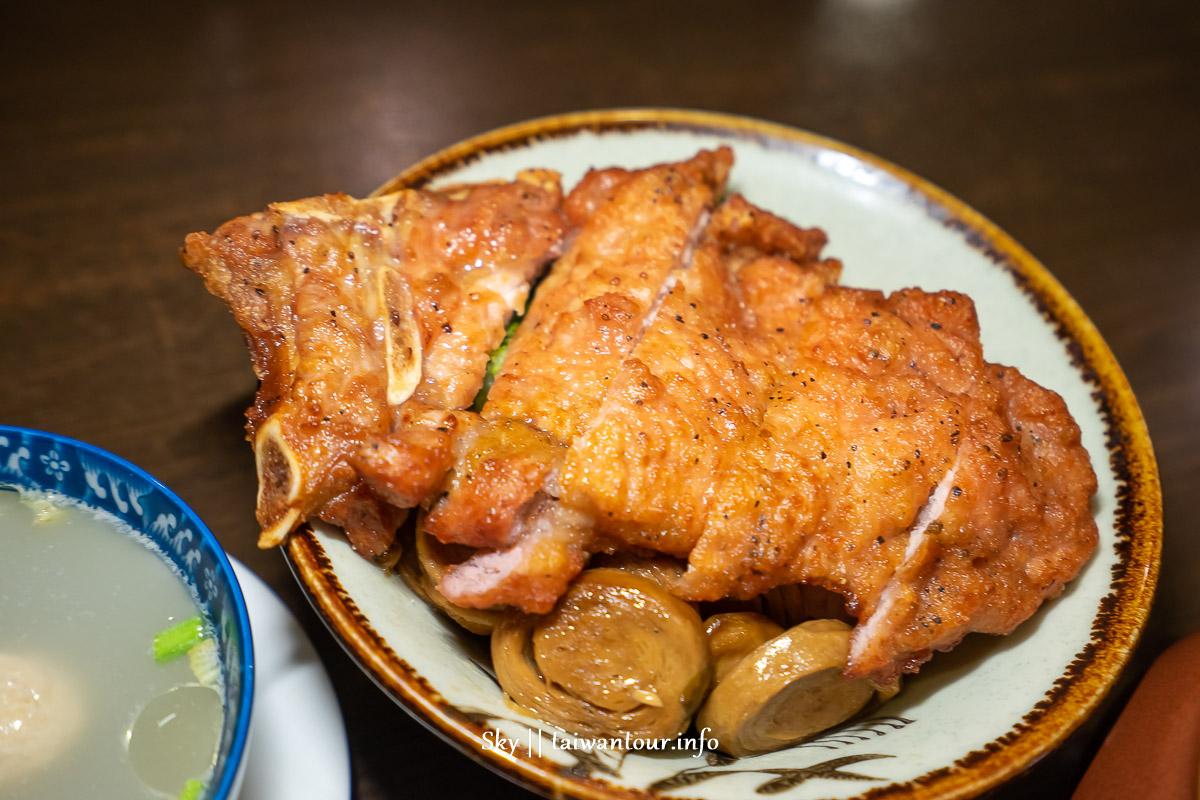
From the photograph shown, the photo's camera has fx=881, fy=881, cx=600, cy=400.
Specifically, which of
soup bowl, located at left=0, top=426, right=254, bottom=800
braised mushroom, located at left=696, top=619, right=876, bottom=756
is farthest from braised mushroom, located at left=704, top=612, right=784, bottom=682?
soup bowl, located at left=0, top=426, right=254, bottom=800

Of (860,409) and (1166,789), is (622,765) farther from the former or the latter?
(1166,789)

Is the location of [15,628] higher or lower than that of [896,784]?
lower

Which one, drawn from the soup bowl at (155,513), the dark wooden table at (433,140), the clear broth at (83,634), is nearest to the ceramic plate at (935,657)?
the soup bowl at (155,513)

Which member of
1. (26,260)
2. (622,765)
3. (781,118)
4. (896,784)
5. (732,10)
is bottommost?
(26,260)

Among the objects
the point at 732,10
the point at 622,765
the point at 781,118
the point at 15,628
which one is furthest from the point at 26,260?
the point at 732,10

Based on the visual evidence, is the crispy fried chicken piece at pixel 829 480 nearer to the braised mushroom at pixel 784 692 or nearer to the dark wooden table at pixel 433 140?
the braised mushroom at pixel 784 692

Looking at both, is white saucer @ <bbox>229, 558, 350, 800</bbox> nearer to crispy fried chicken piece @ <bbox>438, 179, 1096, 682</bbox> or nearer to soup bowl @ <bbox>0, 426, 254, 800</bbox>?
soup bowl @ <bbox>0, 426, 254, 800</bbox>

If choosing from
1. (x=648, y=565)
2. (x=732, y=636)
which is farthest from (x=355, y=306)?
(x=732, y=636)
